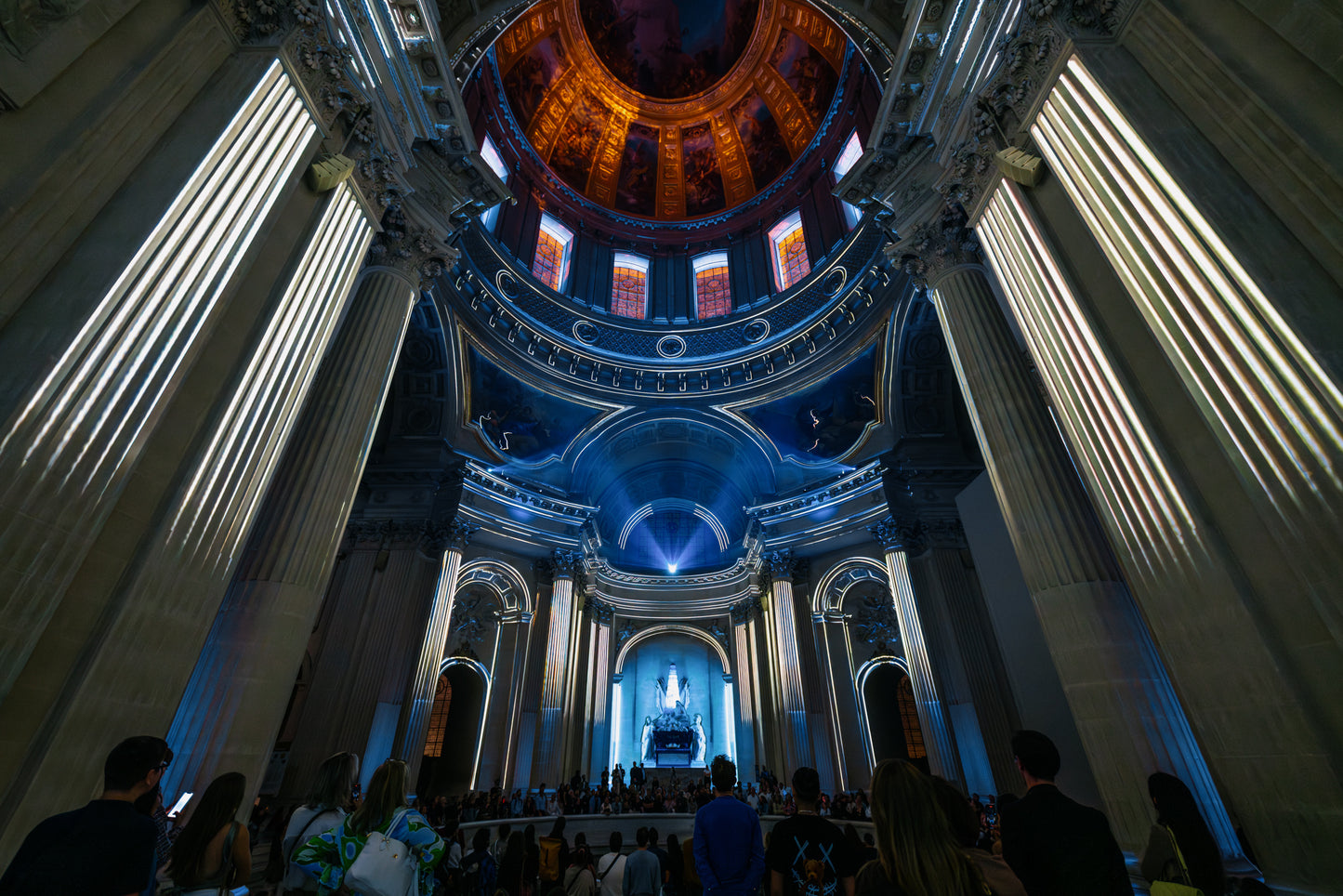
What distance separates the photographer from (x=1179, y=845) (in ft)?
8.80

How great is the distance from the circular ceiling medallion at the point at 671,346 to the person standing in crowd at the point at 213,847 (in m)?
19.6

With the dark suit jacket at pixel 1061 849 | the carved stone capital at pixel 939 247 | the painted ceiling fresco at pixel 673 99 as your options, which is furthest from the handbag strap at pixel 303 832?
the painted ceiling fresco at pixel 673 99

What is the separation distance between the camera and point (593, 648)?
66.3 ft

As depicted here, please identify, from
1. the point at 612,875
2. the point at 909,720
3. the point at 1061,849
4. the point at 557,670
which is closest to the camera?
the point at 1061,849

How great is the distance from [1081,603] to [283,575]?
8481 mm

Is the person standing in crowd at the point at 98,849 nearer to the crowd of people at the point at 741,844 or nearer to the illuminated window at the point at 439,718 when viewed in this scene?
the crowd of people at the point at 741,844

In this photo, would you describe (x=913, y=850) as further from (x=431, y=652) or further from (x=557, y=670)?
(x=557, y=670)

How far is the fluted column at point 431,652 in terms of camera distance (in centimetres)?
1314

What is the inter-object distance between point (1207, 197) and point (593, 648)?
1964cm

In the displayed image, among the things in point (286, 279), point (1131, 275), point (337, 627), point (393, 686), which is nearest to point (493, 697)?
point (393, 686)

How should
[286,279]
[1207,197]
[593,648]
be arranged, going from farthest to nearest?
[593,648] < [286,279] < [1207,197]

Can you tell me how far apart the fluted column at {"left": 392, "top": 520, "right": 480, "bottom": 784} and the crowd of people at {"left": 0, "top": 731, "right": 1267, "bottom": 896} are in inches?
441

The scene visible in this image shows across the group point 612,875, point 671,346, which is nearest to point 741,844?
point 612,875

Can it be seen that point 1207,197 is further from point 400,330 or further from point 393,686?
point 393,686
